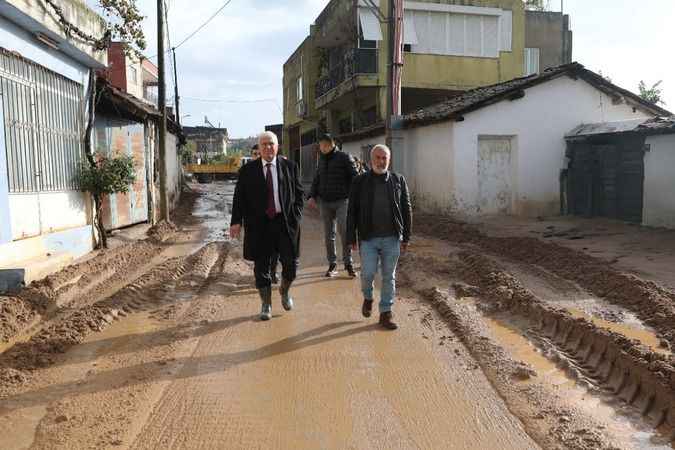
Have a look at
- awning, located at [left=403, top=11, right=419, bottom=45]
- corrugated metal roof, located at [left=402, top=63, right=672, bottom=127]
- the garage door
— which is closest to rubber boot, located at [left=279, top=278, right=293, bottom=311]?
corrugated metal roof, located at [left=402, top=63, right=672, bottom=127]

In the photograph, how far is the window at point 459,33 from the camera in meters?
23.6

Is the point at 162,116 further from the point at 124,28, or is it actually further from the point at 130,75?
the point at 130,75

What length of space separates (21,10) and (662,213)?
11.7 metres

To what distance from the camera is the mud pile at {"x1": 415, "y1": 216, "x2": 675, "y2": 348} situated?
6.18 metres

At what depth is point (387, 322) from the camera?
5.76m

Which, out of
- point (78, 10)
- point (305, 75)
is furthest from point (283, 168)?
point (305, 75)

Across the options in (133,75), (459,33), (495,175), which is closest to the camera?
(495,175)

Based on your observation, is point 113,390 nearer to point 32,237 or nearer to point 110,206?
point 32,237

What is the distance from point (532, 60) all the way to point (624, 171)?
61.6 feet

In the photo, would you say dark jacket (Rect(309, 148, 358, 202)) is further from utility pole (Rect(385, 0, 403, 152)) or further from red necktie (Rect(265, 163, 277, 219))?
utility pole (Rect(385, 0, 403, 152))

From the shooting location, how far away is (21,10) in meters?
7.15

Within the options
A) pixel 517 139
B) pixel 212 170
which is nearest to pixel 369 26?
pixel 517 139

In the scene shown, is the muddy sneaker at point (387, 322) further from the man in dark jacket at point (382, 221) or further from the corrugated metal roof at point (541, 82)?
the corrugated metal roof at point (541, 82)

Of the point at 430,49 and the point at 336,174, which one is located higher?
the point at 430,49
